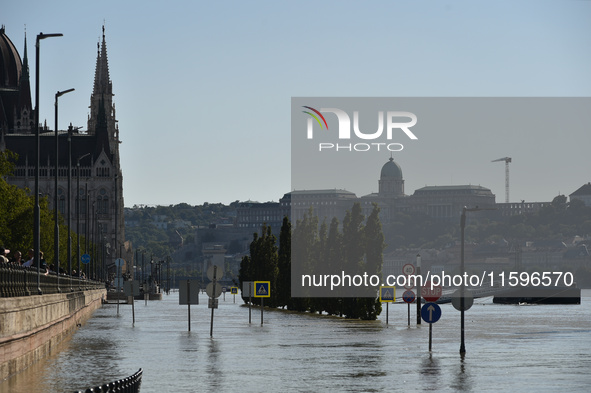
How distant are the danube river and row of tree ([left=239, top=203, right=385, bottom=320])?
22471mm

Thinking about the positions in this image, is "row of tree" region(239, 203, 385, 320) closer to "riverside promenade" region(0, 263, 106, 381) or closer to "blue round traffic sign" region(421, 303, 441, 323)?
"riverside promenade" region(0, 263, 106, 381)

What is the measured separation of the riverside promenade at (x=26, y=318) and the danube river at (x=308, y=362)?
52 centimetres

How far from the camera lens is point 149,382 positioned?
3089cm

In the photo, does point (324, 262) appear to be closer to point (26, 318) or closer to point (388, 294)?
point (388, 294)

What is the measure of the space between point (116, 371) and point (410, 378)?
27.0 ft

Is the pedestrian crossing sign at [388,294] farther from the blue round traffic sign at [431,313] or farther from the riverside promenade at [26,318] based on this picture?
the blue round traffic sign at [431,313]

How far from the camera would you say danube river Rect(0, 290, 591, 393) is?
101 ft

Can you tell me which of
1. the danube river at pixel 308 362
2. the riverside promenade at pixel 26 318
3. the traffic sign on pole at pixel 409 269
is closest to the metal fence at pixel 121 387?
the riverside promenade at pixel 26 318

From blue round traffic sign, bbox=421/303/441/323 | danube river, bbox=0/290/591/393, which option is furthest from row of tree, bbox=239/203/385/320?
blue round traffic sign, bbox=421/303/441/323

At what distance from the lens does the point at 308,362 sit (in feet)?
128

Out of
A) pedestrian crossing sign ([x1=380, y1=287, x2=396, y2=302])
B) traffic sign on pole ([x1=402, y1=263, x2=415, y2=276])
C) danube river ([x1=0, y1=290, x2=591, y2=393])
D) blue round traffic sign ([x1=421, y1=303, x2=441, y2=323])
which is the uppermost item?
traffic sign on pole ([x1=402, y1=263, x2=415, y2=276])

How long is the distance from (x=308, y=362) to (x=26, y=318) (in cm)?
995

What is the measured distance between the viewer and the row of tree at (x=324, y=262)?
85.7 metres

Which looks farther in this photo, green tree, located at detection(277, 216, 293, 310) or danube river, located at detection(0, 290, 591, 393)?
green tree, located at detection(277, 216, 293, 310)
